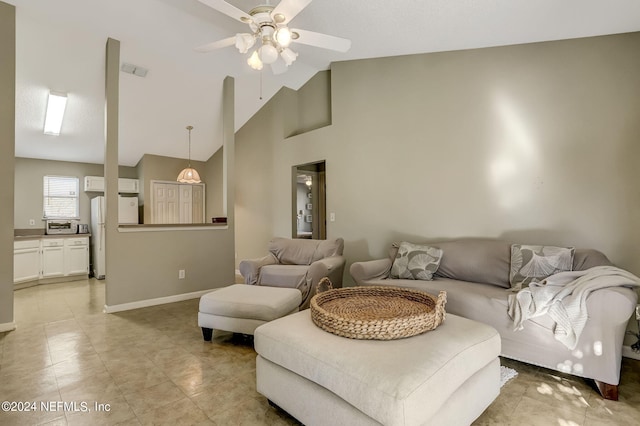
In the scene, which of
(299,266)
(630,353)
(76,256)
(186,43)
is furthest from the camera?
(76,256)

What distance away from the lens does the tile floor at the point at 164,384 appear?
161 cm

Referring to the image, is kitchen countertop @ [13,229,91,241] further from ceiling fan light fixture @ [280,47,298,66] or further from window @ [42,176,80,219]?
ceiling fan light fixture @ [280,47,298,66]

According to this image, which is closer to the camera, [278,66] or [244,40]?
[244,40]

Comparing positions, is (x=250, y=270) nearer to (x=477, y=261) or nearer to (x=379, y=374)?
(x=477, y=261)

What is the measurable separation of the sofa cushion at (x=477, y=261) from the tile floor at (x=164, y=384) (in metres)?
0.70

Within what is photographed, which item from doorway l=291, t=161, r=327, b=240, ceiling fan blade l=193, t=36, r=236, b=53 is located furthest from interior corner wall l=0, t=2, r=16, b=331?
doorway l=291, t=161, r=327, b=240

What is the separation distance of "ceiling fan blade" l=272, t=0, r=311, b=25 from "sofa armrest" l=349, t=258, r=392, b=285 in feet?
7.08

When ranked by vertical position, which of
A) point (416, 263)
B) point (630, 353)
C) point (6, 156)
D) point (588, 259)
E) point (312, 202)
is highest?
point (6, 156)

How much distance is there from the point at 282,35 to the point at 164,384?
2434 mm

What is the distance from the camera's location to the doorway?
5.78 meters

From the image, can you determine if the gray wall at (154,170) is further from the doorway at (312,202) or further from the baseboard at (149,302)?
the baseboard at (149,302)

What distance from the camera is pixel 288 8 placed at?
203 centimetres

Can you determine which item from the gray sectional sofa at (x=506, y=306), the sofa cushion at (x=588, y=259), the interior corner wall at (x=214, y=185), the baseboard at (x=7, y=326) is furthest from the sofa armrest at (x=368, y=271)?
the interior corner wall at (x=214, y=185)

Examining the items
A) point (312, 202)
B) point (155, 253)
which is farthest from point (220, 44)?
point (312, 202)
